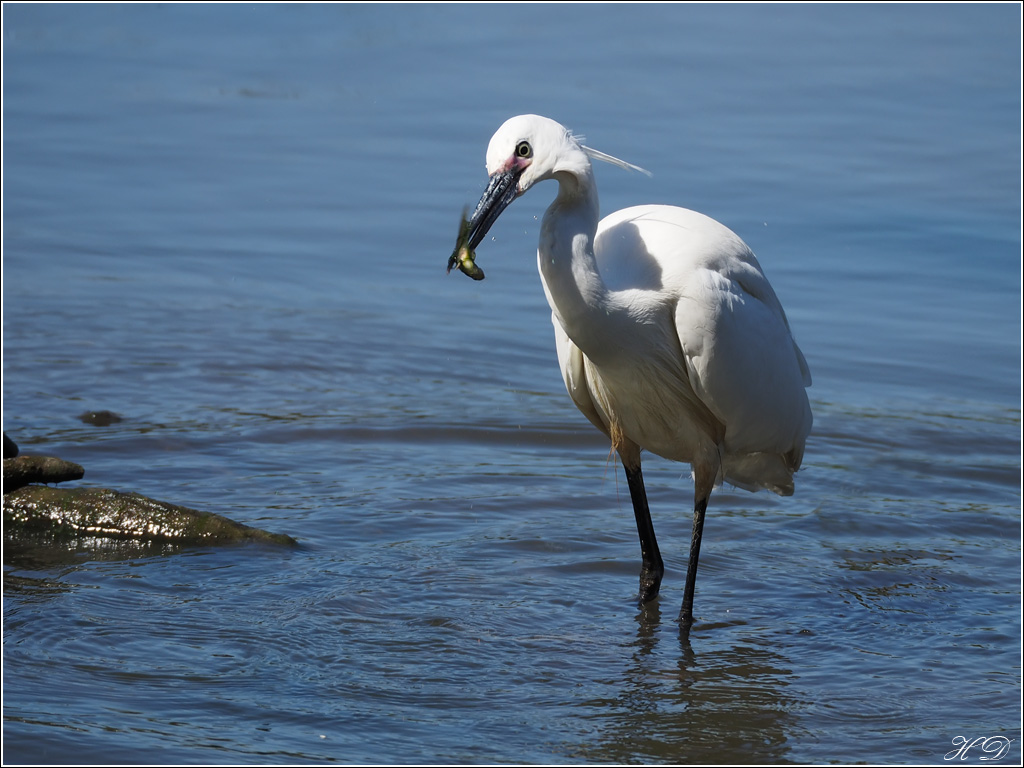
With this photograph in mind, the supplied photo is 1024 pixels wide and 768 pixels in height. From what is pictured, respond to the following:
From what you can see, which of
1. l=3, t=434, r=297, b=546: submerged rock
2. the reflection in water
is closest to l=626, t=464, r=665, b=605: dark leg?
the reflection in water

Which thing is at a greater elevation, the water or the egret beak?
the egret beak

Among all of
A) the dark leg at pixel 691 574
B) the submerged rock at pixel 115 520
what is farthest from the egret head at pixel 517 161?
the submerged rock at pixel 115 520

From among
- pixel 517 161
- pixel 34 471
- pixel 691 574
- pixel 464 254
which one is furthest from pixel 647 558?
pixel 34 471

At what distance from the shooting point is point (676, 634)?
592 centimetres

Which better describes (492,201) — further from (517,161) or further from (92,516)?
(92,516)

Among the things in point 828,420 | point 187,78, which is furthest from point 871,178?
point 187,78

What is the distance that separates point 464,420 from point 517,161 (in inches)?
150

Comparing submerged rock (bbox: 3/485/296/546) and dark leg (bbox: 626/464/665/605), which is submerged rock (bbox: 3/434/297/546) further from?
dark leg (bbox: 626/464/665/605)

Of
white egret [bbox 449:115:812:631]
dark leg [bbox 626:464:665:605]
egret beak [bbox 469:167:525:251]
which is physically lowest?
dark leg [bbox 626:464:665:605]

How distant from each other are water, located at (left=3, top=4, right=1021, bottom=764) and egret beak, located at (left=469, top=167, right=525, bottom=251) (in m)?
1.72

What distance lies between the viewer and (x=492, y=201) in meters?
4.81

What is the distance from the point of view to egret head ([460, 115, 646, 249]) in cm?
A: 482

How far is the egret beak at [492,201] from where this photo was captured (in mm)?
4816

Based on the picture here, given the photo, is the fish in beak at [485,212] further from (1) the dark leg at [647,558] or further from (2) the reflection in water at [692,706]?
(1) the dark leg at [647,558]
